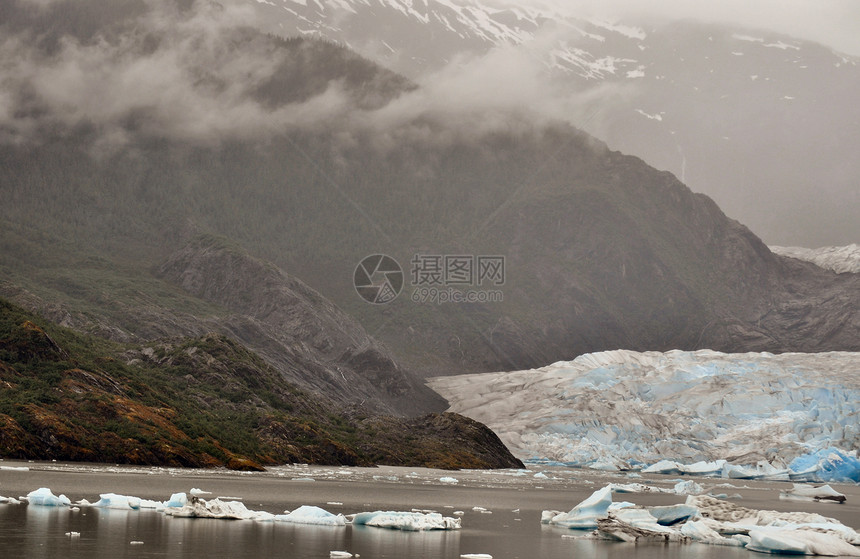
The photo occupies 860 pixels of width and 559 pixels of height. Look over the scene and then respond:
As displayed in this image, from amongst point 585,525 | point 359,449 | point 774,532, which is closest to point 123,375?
point 359,449

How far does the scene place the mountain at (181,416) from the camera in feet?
207

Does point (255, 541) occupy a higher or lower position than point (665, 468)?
higher

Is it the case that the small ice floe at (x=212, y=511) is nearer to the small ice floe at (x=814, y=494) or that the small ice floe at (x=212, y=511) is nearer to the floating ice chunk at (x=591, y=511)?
the floating ice chunk at (x=591, y=511)

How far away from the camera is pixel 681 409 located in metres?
142

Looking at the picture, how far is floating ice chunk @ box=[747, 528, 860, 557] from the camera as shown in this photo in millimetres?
29047

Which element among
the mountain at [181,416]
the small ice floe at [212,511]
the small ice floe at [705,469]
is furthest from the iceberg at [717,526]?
the small ice floe at [705,469]

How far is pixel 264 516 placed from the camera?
3188 centimetres

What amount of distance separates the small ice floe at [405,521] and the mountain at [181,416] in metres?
34.3

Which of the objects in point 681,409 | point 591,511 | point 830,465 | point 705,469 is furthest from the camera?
point 681,409

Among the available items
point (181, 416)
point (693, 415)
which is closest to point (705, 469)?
point (693, 415)

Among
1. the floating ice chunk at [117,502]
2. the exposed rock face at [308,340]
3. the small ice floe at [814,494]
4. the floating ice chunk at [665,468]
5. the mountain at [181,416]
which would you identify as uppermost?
the exposed rock face at [308,340]

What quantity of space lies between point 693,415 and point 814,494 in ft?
240

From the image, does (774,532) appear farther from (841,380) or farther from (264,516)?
(841,380)

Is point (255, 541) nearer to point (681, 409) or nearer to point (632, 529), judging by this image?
point (632, 529)
